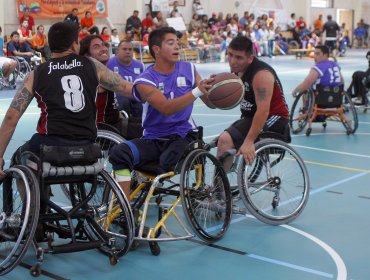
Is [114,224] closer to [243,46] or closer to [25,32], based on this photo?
[243,46]

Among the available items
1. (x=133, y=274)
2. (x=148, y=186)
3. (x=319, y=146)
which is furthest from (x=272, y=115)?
(x=319, y=146)

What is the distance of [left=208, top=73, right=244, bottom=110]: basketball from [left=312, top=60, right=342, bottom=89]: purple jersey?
3791 millimetres

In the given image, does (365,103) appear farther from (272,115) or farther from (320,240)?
(320,240)

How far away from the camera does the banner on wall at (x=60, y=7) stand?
56.0 feet

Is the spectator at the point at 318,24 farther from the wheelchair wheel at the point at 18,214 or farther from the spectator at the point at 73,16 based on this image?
the wheelchair wheel at the point at 18,214

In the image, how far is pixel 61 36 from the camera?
3.24 metres

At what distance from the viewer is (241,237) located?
3826mm

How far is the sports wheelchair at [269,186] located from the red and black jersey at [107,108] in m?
1.02

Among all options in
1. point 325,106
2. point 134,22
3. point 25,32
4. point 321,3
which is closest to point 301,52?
point 134,22

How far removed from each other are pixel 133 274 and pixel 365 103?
6650 mm

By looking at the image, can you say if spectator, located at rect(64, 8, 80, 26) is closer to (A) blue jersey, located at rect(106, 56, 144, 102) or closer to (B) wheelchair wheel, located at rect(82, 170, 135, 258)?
(A) blue jersey, located at rect(106, 56, 144, 102)

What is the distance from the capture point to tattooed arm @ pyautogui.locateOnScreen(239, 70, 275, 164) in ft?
13.0

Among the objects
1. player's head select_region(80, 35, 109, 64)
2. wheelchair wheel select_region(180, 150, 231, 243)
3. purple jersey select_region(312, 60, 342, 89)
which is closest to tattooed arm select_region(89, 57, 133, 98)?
wheelchair wheel select_region(180, 150, 231, 243)

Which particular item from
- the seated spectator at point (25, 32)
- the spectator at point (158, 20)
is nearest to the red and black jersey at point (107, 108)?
the seated spectator at point (25, 32)
